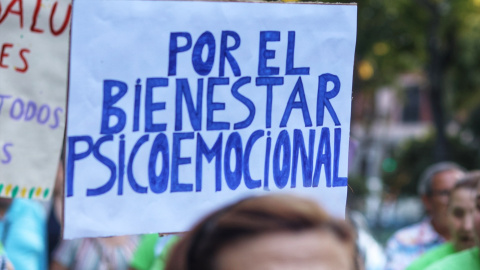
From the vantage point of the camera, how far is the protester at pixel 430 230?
520 cm

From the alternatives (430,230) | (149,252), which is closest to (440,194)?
(430,230)

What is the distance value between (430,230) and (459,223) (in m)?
1.22

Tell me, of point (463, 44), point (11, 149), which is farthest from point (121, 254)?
point (463, 44)

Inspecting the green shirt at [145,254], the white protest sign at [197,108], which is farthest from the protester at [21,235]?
the white protest sign at [197,108]

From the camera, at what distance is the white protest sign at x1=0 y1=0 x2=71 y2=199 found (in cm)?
240

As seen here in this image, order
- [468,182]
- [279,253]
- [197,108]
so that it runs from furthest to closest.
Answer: [468,182], [197,108], [279,253]

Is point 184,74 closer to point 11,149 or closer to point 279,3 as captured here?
point 279,3

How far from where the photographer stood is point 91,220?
2148mm

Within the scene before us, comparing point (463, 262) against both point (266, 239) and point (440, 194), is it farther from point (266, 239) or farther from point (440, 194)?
point (440, 194)

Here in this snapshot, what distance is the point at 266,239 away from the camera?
4.00 feet

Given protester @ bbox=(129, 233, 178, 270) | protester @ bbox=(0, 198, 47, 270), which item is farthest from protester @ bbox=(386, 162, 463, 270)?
protester @ bbox=(0, 198, 47, 270)

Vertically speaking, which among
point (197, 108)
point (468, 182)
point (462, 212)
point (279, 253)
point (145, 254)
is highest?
point (197, 108)

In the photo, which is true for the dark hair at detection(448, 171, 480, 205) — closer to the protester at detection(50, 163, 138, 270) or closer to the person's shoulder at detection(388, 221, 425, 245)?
the person's shoulder at detection(388, 221, 425, 245)

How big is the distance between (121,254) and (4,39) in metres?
2.33
